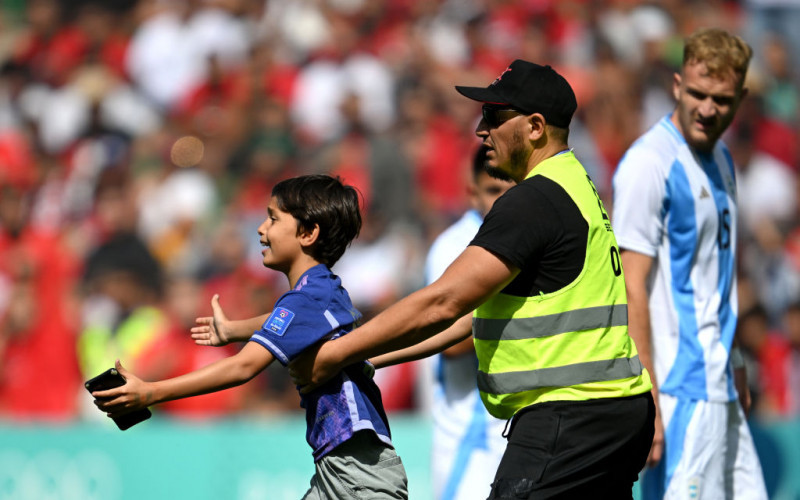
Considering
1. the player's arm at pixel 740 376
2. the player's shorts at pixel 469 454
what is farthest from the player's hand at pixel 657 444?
the player's shorts at pixel 469 454

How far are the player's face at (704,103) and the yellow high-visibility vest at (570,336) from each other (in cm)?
142

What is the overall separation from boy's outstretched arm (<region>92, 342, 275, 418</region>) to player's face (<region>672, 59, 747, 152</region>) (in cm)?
236

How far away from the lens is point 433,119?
11805 millimetres

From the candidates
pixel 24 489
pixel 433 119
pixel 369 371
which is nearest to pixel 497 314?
pixel 369 371

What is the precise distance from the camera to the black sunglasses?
3713 millimetres

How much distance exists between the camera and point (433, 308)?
3492mm

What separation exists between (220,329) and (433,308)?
924 mm

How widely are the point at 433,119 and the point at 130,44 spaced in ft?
15.0

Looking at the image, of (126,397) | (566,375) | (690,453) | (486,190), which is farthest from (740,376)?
(126,397)

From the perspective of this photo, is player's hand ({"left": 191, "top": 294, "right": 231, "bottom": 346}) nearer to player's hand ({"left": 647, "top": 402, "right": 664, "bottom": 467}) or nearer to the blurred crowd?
player's hand ({"left": 647, "top": 402, "right": 664, "bottom": 467})

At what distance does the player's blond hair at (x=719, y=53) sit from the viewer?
15.7 feet

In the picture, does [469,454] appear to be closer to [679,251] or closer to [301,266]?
[679,251]

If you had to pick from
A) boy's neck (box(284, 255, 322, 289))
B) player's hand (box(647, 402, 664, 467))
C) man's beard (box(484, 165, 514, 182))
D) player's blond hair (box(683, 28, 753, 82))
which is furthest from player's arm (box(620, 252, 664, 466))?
boy's neck (box(284, 255, 322, 289))

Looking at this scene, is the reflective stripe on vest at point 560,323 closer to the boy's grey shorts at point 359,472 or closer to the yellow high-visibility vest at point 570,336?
the yellow high-visibility vest at point 570,336
